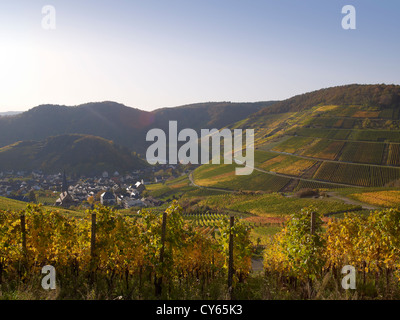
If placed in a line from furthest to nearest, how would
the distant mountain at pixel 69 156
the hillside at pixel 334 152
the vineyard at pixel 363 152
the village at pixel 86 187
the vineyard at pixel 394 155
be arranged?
the distant mountain at pixel 69 156 < the village at pixel 86 187 < the vineyard at pixel 363 152 < the vineyard at pixel 394 155 < the hillside at pixel 334 152

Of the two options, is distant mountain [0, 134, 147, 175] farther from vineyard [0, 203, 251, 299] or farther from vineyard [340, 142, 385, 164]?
vineyard [0, 203, 251, 299]

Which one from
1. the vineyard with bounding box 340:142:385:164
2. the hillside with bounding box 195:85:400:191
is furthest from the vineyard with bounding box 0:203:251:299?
the vineyard with bounding box 340:142:385:164

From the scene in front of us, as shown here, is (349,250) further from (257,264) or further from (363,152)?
(363,152)

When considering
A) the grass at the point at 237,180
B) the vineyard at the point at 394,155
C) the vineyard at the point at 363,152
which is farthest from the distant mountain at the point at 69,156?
the vineyard at the point at 394,155

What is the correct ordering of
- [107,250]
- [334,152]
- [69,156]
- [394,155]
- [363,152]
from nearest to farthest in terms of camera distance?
[107,250] < [394,155] < [363,152] < [334,152] < [69,156]

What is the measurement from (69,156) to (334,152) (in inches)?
5716

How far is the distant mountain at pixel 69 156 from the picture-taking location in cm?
15575

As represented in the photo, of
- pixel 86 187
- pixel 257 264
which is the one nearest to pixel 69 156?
pixel 86 187

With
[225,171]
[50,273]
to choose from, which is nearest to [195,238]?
[50,273]

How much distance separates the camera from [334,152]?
110 meters

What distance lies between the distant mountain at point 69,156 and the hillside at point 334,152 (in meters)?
65.0

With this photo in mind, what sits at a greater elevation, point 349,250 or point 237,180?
point 349,250

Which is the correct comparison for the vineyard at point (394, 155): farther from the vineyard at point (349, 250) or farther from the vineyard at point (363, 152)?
the vineyard at point (349, 250)
